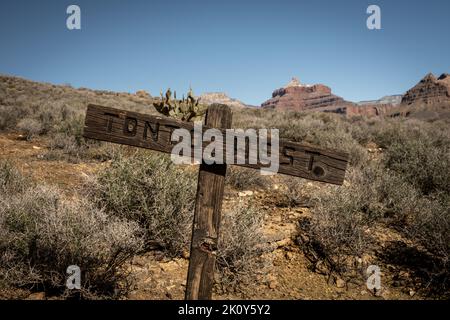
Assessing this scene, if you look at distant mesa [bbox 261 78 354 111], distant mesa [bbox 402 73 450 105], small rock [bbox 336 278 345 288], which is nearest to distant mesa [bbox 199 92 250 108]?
small rock [bbox 336 278 345 288]

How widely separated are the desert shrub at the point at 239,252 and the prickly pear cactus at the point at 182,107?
4.80 metres

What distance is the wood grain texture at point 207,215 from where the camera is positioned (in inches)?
74.9

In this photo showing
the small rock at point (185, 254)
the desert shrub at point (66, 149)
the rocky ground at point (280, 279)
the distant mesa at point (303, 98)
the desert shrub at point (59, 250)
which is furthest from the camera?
the distant mesa at point (303, 98)

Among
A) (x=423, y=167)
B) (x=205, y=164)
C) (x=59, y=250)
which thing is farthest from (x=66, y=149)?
(x=423, y=167)

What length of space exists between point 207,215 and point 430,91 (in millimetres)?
109828

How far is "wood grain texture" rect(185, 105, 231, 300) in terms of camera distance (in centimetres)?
190

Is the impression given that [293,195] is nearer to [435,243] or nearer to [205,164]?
[435,243]

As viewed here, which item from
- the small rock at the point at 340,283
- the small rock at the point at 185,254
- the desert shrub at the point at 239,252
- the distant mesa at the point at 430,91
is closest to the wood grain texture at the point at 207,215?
the desert shrub at the point at 239,252

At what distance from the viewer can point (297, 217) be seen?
14.7 ft

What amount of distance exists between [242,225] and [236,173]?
2503mm

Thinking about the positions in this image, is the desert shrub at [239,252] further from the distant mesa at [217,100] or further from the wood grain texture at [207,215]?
the distant mesa at [217,100]

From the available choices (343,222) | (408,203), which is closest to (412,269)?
(343,222)

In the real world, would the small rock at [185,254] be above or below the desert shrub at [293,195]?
below

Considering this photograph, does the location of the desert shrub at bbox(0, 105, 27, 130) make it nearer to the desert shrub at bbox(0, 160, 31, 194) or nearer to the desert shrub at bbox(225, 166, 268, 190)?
the desert shrub at bbox(0, 160, 31, 194)
